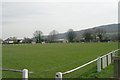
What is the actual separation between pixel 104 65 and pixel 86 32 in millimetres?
101835

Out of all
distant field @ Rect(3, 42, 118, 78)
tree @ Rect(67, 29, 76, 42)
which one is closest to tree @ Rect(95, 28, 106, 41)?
tree @ Rect(67, 29, 76, 42)

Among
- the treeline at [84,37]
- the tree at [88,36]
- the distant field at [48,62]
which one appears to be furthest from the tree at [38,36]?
the distant field at [48,62]

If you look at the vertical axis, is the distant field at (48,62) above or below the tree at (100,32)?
below

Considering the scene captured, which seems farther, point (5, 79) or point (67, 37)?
point (67, 37)

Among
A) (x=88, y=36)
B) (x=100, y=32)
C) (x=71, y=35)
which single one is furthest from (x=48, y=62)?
(x=71, y=35)

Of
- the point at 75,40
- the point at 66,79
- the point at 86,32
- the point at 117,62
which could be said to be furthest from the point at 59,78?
the point at 75,40

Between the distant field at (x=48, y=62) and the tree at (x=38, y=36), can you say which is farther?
the tree at (x=38, y=36)

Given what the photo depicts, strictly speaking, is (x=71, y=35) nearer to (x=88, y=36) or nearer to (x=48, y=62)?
(x=88, y=36)

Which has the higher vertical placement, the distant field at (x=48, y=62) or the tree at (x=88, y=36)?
the tree at (x=88, y=36)

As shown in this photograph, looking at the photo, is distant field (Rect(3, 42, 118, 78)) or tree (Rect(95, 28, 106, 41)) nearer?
distant field (Rect(3, 42, 118, 78))

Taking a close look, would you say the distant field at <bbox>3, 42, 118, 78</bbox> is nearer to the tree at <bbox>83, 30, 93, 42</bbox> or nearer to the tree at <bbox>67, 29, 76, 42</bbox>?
the tree at <bbox>83, 30, 93, 42</bbox>

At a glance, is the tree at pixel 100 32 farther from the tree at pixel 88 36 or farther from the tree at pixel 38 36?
the tree at pixel 38 36

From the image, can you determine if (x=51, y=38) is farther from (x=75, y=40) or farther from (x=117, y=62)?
(x=117, y=62)

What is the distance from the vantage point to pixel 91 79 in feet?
28.7
